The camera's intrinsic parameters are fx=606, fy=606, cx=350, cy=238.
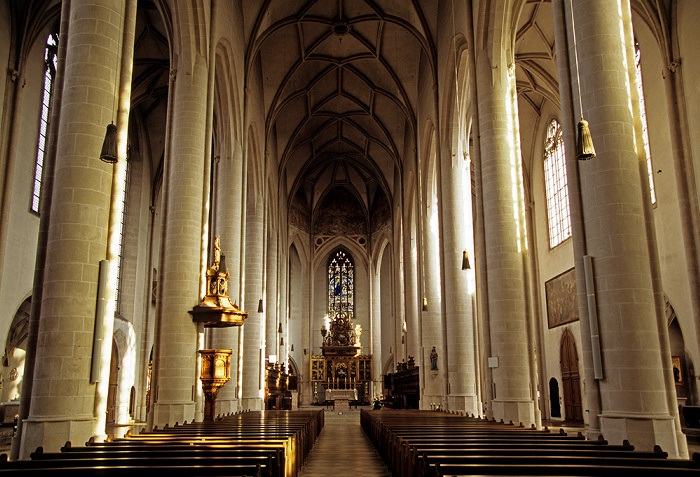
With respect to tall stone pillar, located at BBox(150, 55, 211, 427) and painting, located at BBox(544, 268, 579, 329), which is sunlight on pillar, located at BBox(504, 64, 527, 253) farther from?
painting, located at BBox(544, 268, 579, 329)

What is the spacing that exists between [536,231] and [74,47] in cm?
2107

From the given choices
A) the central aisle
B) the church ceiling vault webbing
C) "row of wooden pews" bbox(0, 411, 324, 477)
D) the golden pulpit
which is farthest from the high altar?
"row of wooden pews" bbox(0, 411, 324, 477)

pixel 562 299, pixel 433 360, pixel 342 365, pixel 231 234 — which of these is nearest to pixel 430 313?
pixel 433 360

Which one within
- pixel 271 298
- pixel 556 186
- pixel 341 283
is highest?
pixel 556 186

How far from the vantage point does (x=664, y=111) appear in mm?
16078

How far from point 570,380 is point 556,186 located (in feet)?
24.0

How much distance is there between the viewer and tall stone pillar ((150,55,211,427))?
1191 centimetres

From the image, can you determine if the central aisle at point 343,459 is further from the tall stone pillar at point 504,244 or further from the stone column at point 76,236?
the stone column at point 76,236

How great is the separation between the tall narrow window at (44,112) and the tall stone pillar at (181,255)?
5611 millimetres

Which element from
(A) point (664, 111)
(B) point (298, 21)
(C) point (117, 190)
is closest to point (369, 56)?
(B) point (298, 21)

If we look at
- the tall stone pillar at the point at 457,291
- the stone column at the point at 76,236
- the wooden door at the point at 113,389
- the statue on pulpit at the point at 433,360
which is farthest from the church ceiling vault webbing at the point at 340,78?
→ the stone column at the point at 76,236

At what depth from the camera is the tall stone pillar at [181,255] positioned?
39.1ft

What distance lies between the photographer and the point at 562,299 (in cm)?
2314

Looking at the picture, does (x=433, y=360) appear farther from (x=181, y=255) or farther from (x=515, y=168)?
(x=181, y=255)
